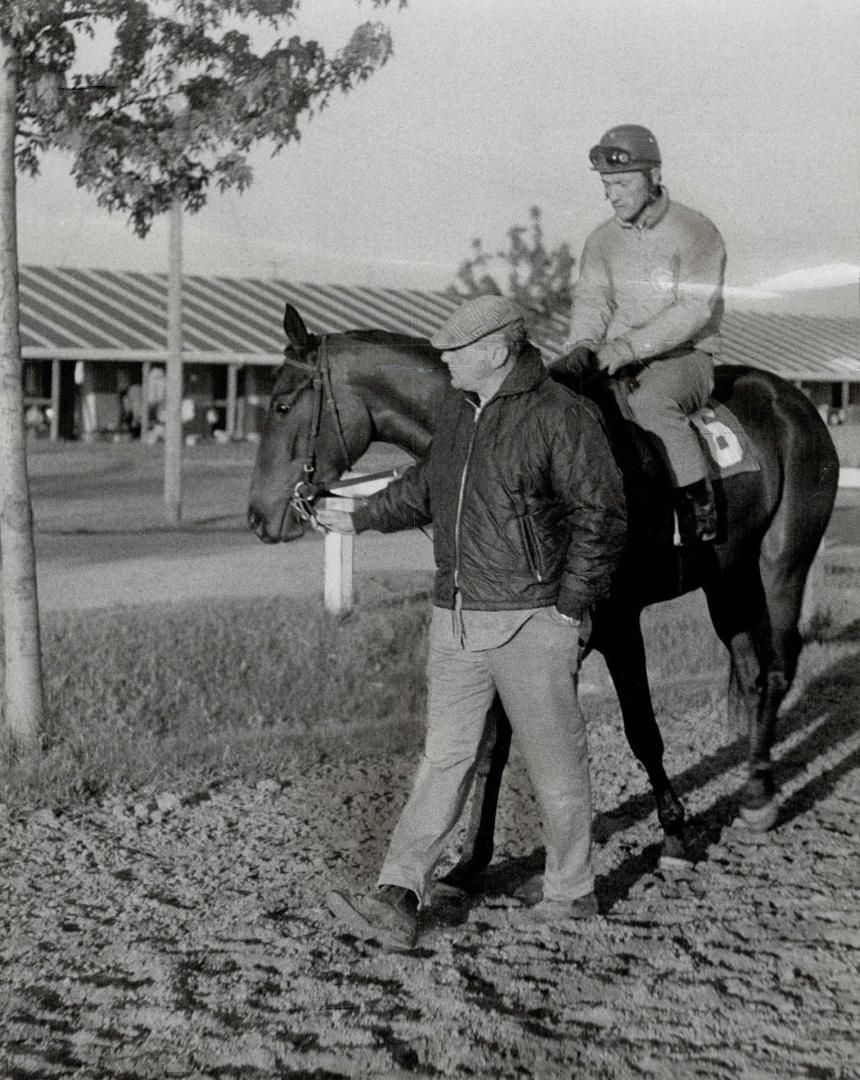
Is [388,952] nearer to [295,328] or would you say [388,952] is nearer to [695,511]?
[695,511]

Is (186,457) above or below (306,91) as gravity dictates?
below

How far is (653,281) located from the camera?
5.90 metres

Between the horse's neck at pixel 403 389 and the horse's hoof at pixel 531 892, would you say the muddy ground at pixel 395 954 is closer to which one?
the horse's hoof at pixel 531 892

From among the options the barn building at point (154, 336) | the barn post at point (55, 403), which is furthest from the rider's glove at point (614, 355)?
the barn post at point (55, 403)

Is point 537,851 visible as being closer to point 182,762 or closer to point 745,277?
point 182,762

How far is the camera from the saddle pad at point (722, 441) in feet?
20.4

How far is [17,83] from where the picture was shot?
6.92 m

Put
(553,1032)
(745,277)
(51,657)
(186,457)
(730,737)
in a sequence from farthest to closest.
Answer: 1. (186,457)
2. (51,657)
3. (730,737)
4. (745,277)
5. (553,1032)

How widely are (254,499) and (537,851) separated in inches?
71.0

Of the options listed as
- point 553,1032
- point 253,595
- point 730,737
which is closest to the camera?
point 553,1032

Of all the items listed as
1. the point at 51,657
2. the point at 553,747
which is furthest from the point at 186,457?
the point at 553,747

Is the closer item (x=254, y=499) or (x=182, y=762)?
(x=254, y=499)

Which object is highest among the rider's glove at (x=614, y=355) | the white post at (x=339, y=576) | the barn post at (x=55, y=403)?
the rider's glove at (x=614, y=355)

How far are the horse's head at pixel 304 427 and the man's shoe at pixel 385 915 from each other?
1.56m
